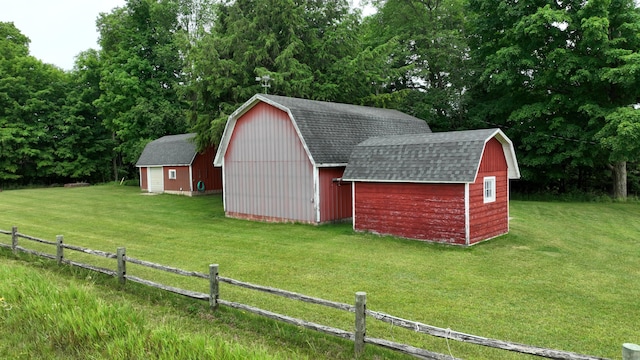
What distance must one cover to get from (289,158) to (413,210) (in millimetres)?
5751

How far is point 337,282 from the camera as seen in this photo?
346 inches

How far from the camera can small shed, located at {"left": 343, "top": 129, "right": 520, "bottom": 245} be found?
12328 mm

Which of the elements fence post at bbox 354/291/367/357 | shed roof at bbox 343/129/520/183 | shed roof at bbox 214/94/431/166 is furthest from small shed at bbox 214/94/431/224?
fence post at bbox 354/291/367/357

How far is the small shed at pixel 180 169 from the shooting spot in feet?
96.2

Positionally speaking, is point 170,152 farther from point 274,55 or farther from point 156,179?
point 274,55

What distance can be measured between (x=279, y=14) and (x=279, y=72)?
3.94 metres

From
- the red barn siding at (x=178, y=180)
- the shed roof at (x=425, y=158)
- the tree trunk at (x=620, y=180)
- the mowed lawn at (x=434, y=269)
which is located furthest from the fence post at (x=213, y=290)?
the tree trunk at (x=620, y=180)

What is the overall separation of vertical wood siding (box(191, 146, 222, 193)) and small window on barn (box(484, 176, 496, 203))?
20799mm

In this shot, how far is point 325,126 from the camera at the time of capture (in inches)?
676

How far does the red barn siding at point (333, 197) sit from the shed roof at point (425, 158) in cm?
134

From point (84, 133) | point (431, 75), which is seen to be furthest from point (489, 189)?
point (84, 133)

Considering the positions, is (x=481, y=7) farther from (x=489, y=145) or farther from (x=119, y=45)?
(x=119, y=45)

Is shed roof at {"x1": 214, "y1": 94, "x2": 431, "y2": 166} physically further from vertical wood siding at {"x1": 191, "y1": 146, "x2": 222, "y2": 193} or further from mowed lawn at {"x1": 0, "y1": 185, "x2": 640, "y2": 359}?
vertical wood siding at {"x1": 191, "y1": 146, "x2": 222, "y2": 193}

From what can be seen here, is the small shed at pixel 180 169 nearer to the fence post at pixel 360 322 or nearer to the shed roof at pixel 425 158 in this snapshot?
the shed roof at pixel 425 158
